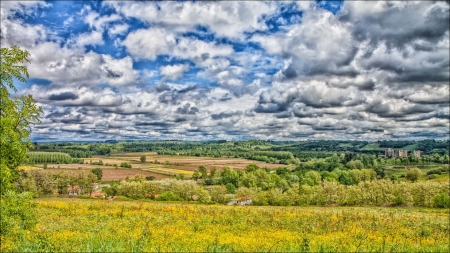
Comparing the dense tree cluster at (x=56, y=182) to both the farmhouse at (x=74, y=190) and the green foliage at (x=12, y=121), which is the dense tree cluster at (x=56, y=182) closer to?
the farmhouse at (x=74, y=190)

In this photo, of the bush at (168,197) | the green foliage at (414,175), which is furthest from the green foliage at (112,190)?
the green foliage at (414,175)

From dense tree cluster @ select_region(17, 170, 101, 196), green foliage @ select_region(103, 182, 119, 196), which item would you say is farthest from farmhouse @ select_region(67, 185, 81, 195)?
green foliage @ select_region(103, 182, 119, 196)

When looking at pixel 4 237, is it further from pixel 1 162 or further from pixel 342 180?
pixel 342 180

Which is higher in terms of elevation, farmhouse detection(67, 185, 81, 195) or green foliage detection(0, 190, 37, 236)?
green foliage detection(0, 190, 37, 236)

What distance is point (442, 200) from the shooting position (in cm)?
6031

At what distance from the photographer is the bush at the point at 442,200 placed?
195ft

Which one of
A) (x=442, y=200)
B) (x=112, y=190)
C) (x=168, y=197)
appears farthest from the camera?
(x=112, y=190)

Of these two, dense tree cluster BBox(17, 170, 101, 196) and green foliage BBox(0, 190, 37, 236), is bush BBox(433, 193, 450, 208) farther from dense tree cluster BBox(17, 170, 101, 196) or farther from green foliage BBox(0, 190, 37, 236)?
dense tree cluster BBox(17, 170, 101, 196)

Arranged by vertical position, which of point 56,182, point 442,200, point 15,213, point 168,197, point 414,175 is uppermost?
point 15,213

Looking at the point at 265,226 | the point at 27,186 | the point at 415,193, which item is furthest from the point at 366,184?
the point at 27,186

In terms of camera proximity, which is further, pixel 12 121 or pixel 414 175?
pixel 414 175

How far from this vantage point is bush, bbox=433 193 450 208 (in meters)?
59.6

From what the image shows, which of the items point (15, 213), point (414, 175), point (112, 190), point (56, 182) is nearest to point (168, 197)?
point (112, 190)

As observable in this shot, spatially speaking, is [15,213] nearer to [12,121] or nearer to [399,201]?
[12,121]
